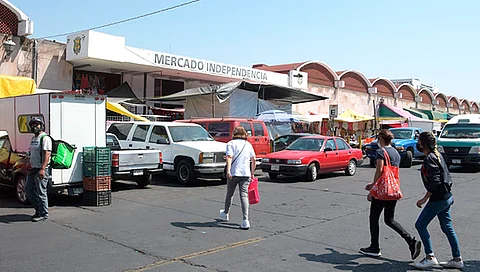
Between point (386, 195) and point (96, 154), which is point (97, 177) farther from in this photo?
point (386, 195)

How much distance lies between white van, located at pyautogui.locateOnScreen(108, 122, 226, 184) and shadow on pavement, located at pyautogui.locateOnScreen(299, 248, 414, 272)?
7.19 meters

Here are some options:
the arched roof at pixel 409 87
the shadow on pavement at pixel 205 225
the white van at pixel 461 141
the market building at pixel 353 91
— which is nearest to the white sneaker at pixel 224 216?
the shadow on pavement at pixel 205 225

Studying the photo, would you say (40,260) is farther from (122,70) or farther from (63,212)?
(122,70)

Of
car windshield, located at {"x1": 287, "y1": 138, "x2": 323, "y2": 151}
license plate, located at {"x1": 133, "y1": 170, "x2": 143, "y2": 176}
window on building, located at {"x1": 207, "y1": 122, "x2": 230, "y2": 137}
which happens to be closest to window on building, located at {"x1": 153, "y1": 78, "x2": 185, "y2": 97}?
window on building, located at {"x1": 207, "y1": 122, "x2": 230, "y2": 137}

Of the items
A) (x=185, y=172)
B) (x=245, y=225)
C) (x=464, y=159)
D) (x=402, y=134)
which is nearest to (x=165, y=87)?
(x=402, y=134)

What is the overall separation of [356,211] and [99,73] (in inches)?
681

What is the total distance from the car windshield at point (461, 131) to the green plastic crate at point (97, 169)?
50.3 feet

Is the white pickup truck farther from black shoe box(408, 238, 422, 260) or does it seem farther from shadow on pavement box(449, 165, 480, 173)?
shadow on pavement box(449, 165, 480, 173)

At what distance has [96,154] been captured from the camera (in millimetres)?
9875

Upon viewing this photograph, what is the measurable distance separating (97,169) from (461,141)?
49.0 feet

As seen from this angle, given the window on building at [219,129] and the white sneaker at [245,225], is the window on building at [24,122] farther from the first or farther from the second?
the window on building at [219,129]

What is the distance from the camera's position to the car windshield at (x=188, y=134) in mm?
14297

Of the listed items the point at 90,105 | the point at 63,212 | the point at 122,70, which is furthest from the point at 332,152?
the point at 122,70

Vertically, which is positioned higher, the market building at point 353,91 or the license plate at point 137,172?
the market building at point 353,91
